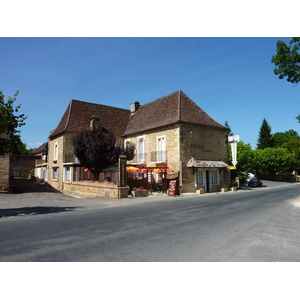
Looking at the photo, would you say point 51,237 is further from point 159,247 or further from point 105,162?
point 105,162

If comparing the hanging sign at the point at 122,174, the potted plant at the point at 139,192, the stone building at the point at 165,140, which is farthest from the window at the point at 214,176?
the hanging sign at the point at 122,174

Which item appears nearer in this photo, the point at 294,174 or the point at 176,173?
the point at 176,173

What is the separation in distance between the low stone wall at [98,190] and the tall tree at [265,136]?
49.6m

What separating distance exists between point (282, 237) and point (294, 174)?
4500 cm

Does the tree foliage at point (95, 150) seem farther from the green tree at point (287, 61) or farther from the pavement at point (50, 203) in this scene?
the green tree at point (287, 61)

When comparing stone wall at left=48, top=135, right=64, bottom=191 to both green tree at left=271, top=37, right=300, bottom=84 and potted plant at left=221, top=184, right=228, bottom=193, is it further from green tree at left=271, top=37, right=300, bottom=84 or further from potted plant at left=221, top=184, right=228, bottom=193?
green tree at left=271, top=37, right=300, bottom=84

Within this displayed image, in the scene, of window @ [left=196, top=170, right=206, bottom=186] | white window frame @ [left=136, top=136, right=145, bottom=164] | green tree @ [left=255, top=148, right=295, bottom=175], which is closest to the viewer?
window @ [left=196, top=170, right=206, bottom=186]

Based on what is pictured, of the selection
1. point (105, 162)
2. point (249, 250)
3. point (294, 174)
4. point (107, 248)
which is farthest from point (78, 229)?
point (294, 174)

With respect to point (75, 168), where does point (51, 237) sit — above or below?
below

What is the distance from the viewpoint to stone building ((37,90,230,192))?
67.2 feet

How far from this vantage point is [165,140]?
70.5ft

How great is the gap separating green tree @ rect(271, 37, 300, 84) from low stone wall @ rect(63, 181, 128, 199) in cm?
1278

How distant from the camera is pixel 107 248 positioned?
484cm

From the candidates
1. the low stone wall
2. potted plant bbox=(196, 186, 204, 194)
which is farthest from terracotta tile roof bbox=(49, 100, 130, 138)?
potted plant bbox=(196, 186, 204, 194)
